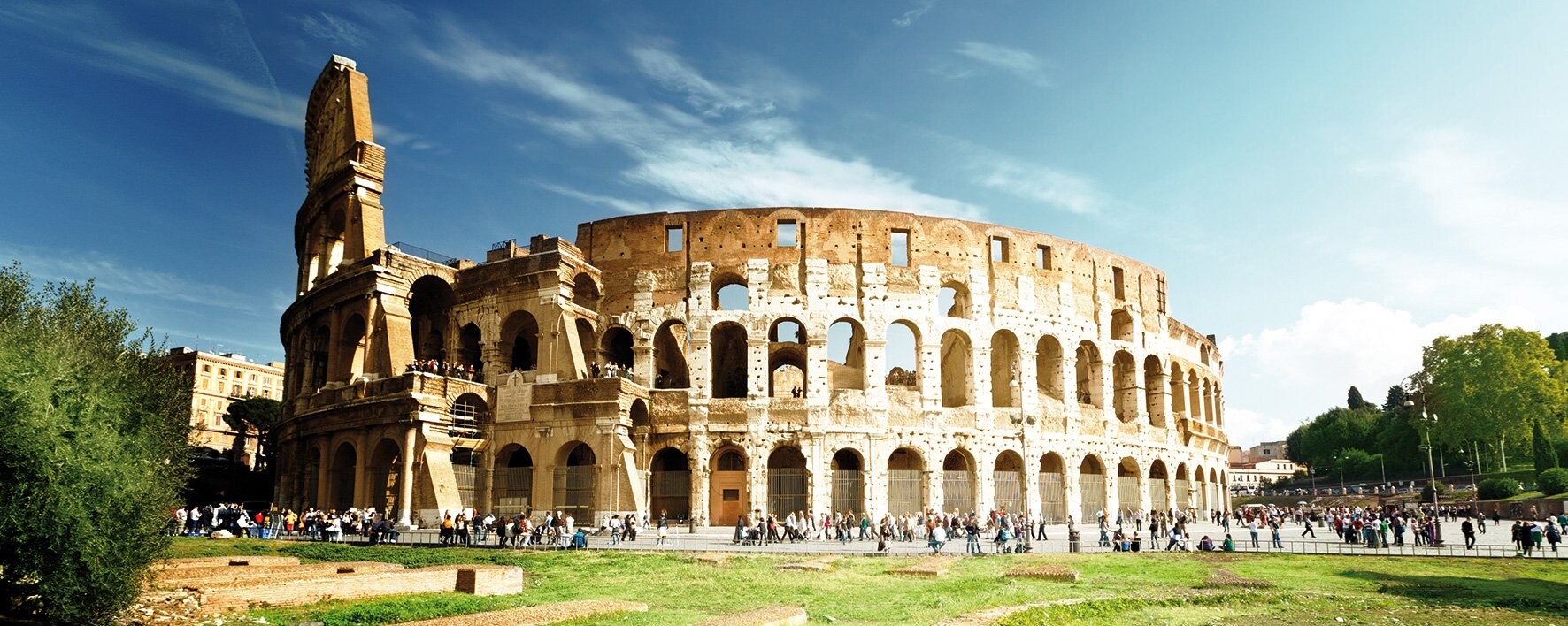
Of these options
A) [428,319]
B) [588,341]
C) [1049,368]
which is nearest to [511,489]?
[588,341]

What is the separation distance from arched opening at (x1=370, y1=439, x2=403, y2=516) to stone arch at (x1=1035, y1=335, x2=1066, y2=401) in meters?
22.0

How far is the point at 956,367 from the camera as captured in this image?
38.6 m

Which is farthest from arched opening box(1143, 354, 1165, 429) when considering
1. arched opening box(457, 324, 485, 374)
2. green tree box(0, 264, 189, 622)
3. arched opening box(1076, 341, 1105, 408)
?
green tree box(0, 264, 189, 622)

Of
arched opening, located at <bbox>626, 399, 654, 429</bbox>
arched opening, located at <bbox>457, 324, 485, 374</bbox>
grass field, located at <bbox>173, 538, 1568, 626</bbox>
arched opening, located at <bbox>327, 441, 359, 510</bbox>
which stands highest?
arched opening, located at <bbox>457, 324, 485, 374</bbox>

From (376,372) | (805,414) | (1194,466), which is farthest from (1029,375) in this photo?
(376,372)

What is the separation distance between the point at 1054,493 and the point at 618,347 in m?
16.5

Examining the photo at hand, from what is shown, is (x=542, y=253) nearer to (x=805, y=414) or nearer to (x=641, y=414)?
(x=641, y=414)

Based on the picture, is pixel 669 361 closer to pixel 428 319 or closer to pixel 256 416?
pixel 428 319

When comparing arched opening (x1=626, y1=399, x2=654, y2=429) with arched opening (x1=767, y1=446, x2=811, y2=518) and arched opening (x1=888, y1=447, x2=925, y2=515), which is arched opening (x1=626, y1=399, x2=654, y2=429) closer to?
arched opening (x1=767, y1=446, x2=811, y2=518)

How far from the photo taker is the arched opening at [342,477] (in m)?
32.5

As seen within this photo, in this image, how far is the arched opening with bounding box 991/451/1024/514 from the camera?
35125 mm

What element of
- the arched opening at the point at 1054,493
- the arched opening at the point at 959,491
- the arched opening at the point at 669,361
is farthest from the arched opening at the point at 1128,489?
the arched opening at the point at 669,361

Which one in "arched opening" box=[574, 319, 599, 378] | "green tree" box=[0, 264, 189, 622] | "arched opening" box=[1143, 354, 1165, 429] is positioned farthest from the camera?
"arched opening" box=[1143, 354, 1165, 429]

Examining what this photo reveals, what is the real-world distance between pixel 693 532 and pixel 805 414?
5.81m
